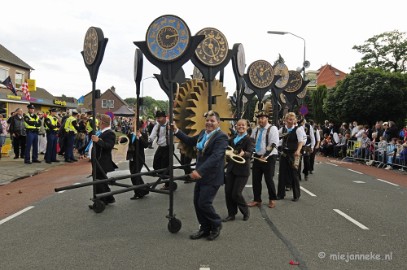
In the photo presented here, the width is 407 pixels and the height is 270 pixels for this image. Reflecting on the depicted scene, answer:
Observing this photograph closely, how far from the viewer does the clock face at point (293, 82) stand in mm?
15039

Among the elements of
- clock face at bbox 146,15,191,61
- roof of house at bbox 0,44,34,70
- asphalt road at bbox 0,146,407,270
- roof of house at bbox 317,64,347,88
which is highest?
roof of house at bbox 317,64,347,88

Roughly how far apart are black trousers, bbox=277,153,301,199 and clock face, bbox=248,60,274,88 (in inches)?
114

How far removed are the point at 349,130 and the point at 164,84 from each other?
46.9ft

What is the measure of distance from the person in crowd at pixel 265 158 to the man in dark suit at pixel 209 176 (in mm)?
2098

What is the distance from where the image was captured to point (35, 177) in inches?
440

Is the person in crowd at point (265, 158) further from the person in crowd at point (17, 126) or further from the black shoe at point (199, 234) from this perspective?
the person in crowd at point (17, 126)

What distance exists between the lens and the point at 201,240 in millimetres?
5340

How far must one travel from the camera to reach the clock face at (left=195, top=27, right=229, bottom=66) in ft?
25.7

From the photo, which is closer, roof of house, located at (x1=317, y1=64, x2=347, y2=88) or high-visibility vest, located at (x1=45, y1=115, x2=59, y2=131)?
high-visibility vest, located at (x1=45, y1=115, x2=59, y2=131)

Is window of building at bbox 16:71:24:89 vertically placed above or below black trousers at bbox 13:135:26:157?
above

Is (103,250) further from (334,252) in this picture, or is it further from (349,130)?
(349,130)

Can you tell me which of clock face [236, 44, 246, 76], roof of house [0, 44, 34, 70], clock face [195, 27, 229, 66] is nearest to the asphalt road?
clock face [195, 27, 229, 66]

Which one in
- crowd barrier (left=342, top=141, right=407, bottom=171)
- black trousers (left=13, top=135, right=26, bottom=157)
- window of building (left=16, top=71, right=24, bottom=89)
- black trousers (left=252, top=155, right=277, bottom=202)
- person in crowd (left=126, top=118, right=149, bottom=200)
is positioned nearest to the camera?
black trousers (left=252, top=155, right=277, bottom=202)

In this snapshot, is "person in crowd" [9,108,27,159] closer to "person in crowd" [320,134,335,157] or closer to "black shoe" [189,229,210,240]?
"black shoe" [189,229,210,240]
